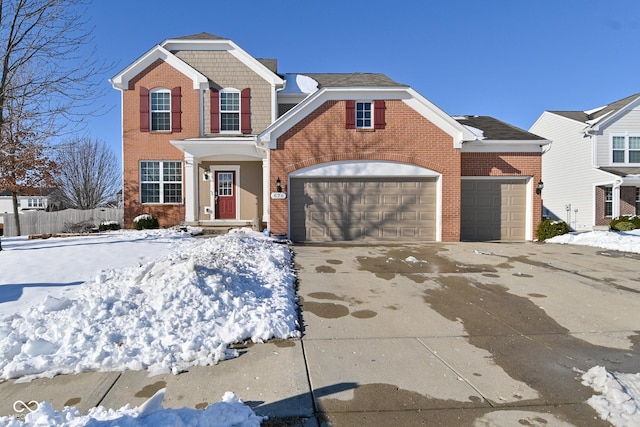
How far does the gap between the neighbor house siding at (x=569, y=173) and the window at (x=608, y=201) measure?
68 centimetres

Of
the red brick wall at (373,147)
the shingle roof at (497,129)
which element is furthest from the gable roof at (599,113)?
the red brick wall at (373,147)

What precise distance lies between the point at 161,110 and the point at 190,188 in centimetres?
447

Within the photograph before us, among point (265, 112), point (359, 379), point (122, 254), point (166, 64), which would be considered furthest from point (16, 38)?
point (359, 379)

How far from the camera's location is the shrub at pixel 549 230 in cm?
1298

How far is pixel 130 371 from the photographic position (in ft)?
10.9

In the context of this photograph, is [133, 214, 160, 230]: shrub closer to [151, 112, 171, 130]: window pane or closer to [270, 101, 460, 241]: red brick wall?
[151, 112, 171, 130]: window pane

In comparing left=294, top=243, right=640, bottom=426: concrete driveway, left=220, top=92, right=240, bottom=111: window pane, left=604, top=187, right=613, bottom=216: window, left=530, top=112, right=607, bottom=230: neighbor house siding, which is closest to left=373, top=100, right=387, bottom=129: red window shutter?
left=294, top=243, right=640, bottom=426: concrete driveway

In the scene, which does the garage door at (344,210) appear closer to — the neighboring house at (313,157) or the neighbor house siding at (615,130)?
the neighboring house at (313,157)

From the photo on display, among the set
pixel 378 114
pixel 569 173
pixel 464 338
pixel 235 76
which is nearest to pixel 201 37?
pixel 235 76

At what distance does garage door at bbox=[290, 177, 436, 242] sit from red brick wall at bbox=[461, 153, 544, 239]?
3199 mm

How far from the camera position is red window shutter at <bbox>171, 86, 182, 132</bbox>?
1542 cm

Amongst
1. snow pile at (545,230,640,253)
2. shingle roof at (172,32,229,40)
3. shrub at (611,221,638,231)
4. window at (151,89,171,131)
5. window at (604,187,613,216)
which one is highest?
shingle roof at (172,32,229,40)

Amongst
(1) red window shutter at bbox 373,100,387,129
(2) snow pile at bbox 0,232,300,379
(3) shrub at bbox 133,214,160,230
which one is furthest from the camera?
(3) shrub at bbox 133,214,160,230

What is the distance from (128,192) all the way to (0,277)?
32.6 ft
